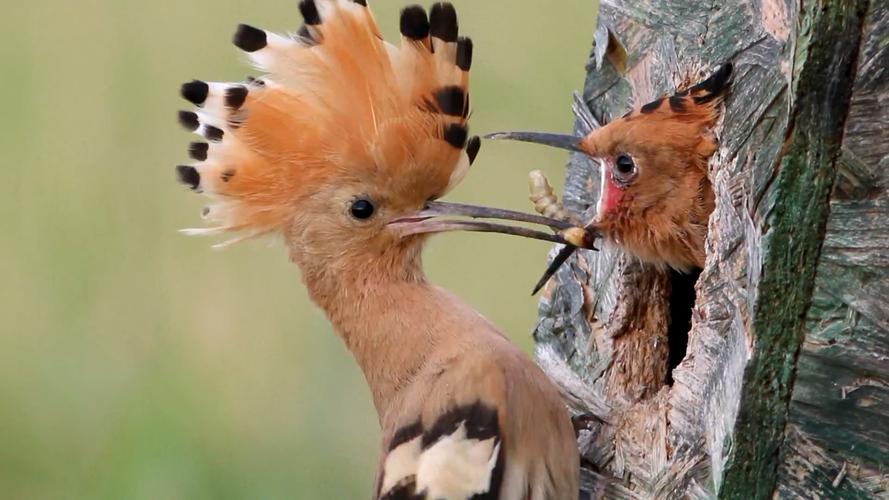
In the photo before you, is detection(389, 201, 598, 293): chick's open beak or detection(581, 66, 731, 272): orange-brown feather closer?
detection(581, 66, 731, 272): orange-brown feather

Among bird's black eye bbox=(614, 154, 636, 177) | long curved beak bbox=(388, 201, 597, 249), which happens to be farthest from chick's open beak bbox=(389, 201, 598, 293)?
bird's black eye bbox=(614, 154, 636, 177)

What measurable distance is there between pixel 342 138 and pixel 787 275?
0.81 meters

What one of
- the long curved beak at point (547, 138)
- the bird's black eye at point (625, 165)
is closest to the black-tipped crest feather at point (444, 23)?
the long curved beak at point (547, 138)

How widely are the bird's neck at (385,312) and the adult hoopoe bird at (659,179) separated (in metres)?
0.28

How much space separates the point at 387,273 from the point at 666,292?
0.44 metres

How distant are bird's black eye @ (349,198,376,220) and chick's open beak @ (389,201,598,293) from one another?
0.04 m

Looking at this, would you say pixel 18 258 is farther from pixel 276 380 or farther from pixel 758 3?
Answer: pixel 758 3

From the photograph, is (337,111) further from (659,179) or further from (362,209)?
(659,179)

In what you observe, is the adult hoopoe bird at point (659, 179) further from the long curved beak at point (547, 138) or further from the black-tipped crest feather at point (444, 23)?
the black-tipped crest feather at point (444, 23)

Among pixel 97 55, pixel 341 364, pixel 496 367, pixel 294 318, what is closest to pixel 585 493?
pixel 496 367

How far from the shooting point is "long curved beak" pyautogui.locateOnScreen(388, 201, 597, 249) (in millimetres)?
1962

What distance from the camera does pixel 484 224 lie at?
2.05 meters

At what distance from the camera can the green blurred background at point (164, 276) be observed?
2.89m

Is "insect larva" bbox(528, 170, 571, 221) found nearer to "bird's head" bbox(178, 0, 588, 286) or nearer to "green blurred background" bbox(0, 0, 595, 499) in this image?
"bird's head" bbox(178, 0, 588, 286)
